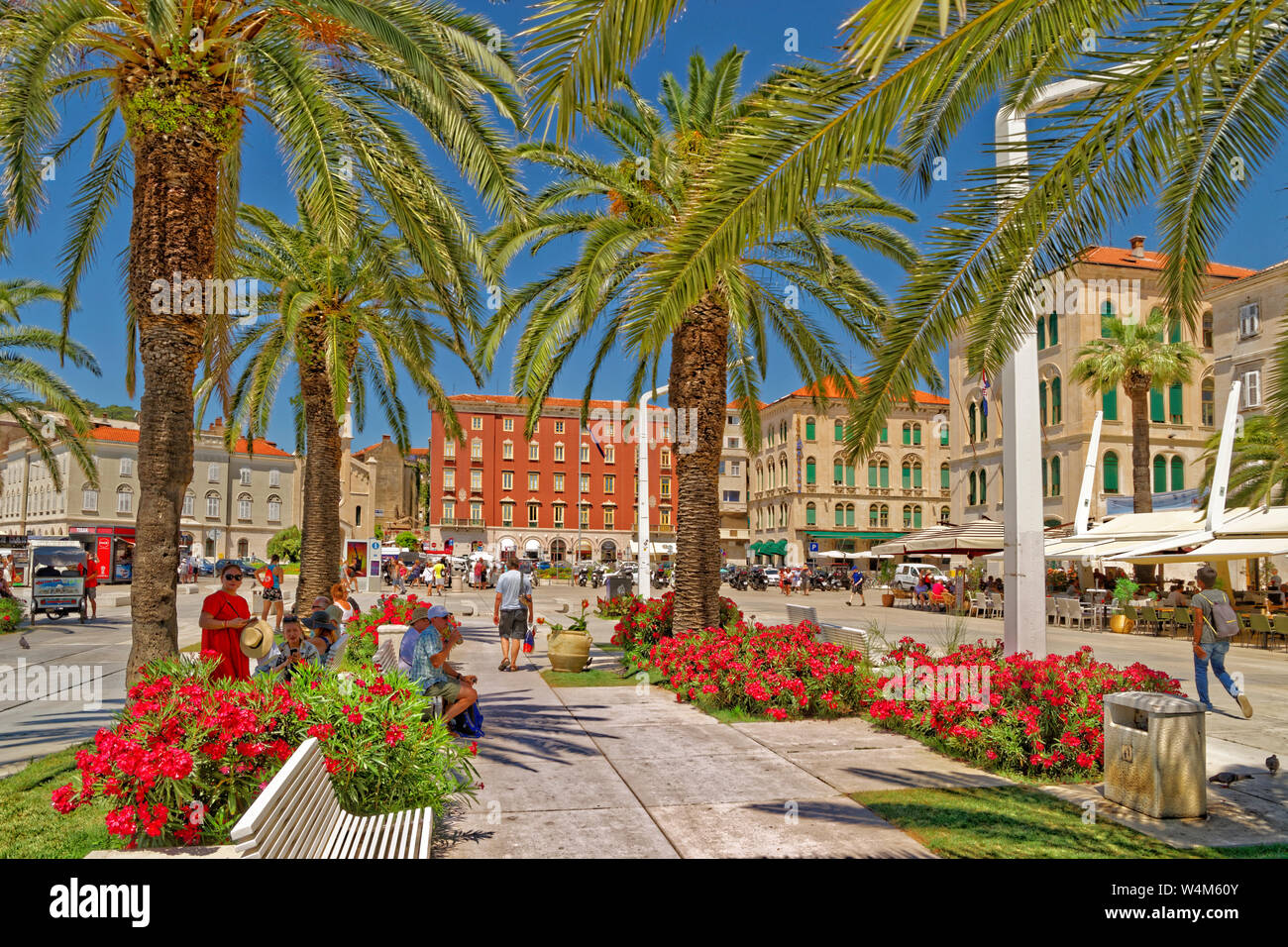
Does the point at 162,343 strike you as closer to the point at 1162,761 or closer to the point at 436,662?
the point at 436,662

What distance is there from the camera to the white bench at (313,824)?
3.32 m

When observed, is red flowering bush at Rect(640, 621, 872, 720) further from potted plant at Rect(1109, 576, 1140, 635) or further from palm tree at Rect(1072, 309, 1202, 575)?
palm tree at Rect(1072, 309, 1202, 575)

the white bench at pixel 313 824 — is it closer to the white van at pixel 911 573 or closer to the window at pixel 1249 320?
the window at pixel 1249 320

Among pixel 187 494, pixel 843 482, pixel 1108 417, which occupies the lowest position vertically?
pixel 187 494

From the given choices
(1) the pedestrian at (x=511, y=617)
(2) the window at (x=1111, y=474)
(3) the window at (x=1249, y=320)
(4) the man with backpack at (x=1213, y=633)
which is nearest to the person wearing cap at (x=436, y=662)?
(1) the pedestrian at (x=511, y=617)

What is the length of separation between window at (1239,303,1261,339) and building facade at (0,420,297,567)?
209 ft

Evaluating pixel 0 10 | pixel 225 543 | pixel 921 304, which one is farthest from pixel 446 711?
pixel 225 543

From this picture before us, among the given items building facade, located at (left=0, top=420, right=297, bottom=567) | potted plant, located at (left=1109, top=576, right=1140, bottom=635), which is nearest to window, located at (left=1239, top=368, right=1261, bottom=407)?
potted plant, located at (left=1109, top=576, right=1140, bottom=635)

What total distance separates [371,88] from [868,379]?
18.7 feet

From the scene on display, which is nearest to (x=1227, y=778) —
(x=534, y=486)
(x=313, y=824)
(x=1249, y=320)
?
(x=313, y=824)

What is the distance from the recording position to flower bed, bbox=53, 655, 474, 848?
3.99 metres

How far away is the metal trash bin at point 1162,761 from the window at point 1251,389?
35.4 m

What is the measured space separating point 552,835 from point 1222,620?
25.8 feet

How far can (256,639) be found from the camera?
7012mm
